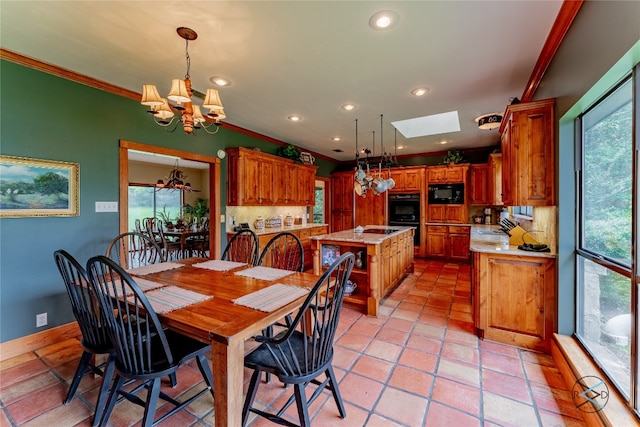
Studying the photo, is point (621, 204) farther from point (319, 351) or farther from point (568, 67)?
point (319, 351)

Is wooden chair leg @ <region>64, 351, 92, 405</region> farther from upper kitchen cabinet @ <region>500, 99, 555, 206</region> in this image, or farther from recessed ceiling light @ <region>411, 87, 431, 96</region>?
recessed ceiling light @ <region>411, 87, 431, 96</region>

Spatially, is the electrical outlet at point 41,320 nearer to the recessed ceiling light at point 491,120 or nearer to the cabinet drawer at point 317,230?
the cabinet drawer at point 317,230

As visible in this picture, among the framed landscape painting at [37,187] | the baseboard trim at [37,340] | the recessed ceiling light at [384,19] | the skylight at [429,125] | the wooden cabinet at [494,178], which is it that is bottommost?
the baseboard trim at [37,340]

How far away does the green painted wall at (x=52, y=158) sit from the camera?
235 cm

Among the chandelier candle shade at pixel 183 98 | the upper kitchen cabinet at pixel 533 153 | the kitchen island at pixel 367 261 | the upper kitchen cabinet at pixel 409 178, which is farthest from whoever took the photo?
the upper kitchen cabinet at pixel 409 178

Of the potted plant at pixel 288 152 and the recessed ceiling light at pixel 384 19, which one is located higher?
the recessed ceiling light at pixel 384 19

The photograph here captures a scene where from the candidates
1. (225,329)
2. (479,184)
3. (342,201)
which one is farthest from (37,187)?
(479,184)

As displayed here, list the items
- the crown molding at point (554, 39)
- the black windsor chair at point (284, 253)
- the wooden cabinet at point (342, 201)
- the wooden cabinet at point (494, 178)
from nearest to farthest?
the crown molding at point (554, 39) < the black windsor chair at point (284, 253) < the wooden cabinet at point (494, 178) < the wooden cabinet at point (342, 201)

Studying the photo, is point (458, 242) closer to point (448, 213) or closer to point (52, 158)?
point (448, 213)

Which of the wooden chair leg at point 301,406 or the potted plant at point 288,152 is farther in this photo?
the potted plant at point 288,152

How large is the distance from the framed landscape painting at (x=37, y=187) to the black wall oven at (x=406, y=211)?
229 inches

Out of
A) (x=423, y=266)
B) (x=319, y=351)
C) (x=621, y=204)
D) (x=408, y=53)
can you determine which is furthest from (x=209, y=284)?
(x=423, y=266)

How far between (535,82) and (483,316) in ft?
7.65

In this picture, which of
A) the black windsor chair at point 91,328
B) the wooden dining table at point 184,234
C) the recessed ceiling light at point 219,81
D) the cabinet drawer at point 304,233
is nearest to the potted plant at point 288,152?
the cabinet drawer at point 304,233
